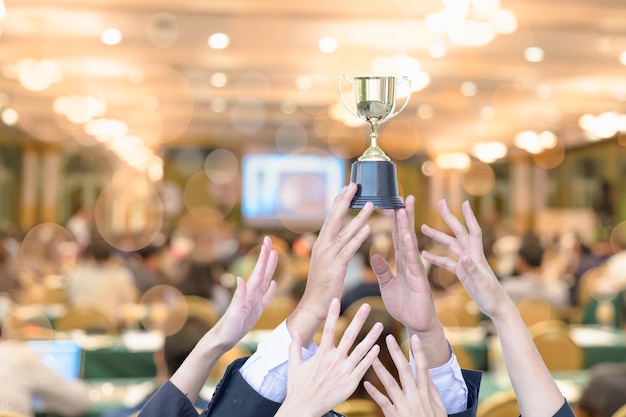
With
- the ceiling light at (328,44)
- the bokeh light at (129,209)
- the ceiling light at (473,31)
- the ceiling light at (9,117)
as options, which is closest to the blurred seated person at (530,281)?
the ceiling light at (473,31)

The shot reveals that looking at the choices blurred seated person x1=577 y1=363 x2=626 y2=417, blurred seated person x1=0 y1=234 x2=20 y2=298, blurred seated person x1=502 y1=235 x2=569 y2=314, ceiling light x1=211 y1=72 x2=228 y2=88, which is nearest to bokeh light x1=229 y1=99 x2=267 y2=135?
ceiling light x1=211 y1=72 x2=228 y2=88

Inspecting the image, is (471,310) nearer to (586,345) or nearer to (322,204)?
(586,345)

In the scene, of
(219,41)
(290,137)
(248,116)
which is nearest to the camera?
(219,41)

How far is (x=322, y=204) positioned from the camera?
2152 centimetres

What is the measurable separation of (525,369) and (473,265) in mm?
183

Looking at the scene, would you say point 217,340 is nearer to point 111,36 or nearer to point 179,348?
point 179,348

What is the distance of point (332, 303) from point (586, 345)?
5.06 m

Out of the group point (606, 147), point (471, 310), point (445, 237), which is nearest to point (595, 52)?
point (471, 310)

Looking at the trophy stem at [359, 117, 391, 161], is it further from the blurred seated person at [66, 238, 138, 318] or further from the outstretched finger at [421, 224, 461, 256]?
the blurred seated person at [66, 238, 138, 318]

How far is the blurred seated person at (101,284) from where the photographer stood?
7.18m

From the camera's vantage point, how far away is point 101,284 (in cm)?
721

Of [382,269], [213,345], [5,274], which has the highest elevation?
[382,269]

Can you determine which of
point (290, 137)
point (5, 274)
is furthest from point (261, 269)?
point (290, 137)

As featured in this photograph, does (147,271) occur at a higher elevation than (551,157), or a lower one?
lower
